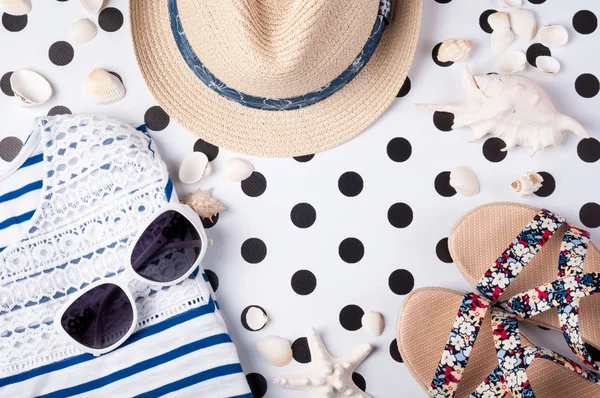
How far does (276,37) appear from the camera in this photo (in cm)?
67

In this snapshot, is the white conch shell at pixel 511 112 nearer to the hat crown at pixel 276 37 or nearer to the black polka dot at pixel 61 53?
the hat crown at pixel 276 37

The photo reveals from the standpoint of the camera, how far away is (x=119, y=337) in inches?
31.3

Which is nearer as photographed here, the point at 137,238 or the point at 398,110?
the point at 137,238

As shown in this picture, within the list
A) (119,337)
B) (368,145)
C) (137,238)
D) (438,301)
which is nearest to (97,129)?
(137,238)

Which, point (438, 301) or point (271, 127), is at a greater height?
point (271, 127)

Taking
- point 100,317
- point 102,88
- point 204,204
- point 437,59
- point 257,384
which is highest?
point 437,59

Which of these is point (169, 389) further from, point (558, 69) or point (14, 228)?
point (558, 69)

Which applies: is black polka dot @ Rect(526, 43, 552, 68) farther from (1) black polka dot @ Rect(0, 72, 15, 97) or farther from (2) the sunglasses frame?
(1) black polka dot @ Rect(0, 72, 15, 97)

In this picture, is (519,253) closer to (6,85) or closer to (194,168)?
(194,168)

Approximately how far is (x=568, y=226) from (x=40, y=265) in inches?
30.1

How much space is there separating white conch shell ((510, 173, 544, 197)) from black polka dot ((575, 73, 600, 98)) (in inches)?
6.1

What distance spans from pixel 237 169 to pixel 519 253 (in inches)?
17.3

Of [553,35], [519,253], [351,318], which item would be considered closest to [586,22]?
[553,35]

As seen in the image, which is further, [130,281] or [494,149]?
[494,149]
